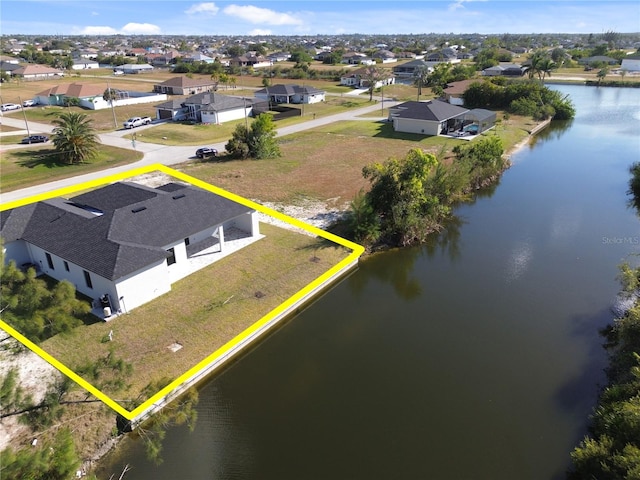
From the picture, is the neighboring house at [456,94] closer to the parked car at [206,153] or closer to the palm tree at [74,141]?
the parked car at [206,153]

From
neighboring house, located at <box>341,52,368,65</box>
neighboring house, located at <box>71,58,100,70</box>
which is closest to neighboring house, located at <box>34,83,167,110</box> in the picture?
neighboring house, located at <box>71,58,100,70</box>

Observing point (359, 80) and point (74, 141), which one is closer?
point (74, 141)

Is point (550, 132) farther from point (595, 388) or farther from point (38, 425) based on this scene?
point (38, 425)

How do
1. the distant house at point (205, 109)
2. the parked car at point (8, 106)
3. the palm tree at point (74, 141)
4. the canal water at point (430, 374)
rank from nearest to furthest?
1. the canal water at point (430, 374)
2. the palm tree at point (74, 141)
3. the distant house at point (205, 109)
4. the parked car at point (8, 106)

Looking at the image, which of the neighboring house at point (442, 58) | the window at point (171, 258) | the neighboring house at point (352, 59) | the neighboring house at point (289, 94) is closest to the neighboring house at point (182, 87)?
the neighboring house at point (289, 94)

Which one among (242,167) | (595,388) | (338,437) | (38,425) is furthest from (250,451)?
(242,167)

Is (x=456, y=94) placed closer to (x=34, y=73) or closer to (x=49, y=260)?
(x=49, y=260)

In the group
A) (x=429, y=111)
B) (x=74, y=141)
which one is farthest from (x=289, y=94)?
(x=74, y=141)
